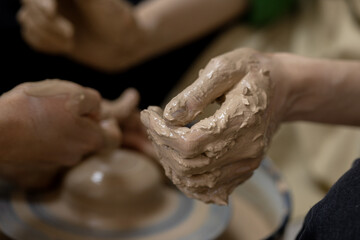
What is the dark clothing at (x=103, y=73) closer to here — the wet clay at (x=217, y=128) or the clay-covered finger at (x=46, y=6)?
the clay-covered finger at (x=46, y=6)

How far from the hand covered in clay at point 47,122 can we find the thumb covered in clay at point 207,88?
0.22 metres

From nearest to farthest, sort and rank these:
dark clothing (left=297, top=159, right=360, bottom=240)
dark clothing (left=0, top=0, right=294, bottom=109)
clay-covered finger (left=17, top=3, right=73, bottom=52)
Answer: dark clothing (left=297, top=159, right=360, bottom=240), clay-covered finger (left=17, top=3, right=73, bottom=52), dark clothing (left=0, top=0, right=294, bottom=109)

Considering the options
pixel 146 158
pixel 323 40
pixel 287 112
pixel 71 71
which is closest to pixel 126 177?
pixel 146 158

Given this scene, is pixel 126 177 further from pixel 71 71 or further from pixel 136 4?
pixel 136 4

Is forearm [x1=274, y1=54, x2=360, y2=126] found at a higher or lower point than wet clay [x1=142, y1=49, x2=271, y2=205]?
lower

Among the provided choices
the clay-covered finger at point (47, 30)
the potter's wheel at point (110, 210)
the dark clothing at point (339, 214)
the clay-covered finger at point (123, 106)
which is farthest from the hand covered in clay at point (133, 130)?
the dark clothing at point (339, 214)

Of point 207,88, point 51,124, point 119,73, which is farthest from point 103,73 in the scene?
point 207,88

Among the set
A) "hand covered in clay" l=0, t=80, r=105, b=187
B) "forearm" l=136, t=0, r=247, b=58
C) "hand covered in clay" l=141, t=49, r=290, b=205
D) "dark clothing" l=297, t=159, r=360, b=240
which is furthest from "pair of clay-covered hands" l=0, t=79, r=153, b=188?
"forearm" l=136, t=0, r=247, b=58

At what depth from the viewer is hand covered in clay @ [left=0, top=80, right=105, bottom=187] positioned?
2.68 ft

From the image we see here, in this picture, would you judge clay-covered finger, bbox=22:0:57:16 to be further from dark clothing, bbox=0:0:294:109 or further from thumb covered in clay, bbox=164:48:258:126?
thumb covered in clay, bbox=164:48:258:126

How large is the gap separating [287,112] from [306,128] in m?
Result: 0.64

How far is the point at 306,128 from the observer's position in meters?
1.57

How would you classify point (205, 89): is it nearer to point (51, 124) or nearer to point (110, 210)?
point (51, 124)

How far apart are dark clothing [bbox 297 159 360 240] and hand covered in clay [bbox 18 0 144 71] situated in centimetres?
78
